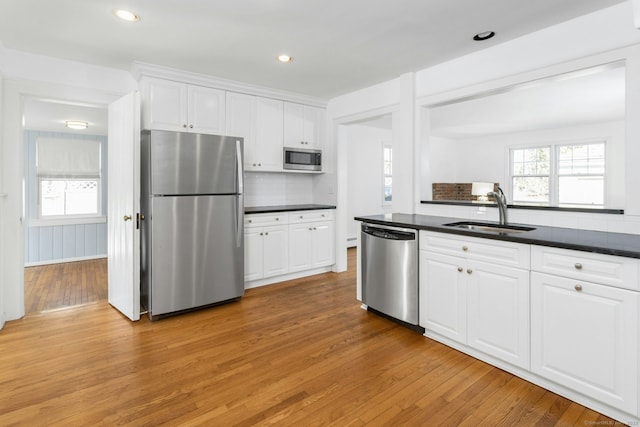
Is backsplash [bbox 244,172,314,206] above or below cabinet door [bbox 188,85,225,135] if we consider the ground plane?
below

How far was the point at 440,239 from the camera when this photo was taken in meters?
2.53

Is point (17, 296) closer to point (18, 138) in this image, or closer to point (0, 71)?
point (18, 138)

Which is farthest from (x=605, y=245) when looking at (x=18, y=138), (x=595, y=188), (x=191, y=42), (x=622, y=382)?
(x=595, y=188)

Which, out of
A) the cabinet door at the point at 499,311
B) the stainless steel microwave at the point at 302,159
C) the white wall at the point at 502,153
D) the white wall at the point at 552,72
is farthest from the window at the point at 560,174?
the cabinet door at the point at 499,311

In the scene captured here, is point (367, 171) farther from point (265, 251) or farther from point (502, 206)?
point (502, 206)

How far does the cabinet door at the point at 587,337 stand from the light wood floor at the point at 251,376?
16 cm

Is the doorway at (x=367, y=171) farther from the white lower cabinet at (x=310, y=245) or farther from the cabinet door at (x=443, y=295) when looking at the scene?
the cabinet door at (x=443, y=295)

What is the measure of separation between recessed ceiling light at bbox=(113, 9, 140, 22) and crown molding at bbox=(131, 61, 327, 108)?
33.8 inches

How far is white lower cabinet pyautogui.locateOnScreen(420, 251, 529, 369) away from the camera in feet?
6.79

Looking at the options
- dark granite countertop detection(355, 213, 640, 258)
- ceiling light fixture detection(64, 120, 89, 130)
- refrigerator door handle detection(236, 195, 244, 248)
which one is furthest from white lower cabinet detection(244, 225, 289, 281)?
ceiling light fixture detection(64, 120, 89, 130)

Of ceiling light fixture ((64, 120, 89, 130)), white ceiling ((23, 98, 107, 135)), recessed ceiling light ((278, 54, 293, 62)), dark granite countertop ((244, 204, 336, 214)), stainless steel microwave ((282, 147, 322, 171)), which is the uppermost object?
recessed ceiling light ((278, 54, 293, 62))

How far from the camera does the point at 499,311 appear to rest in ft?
7.09

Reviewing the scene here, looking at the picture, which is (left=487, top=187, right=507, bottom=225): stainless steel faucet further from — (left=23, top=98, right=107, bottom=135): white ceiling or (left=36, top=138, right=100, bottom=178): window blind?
(left=36, top=138, right=100, bottom=178): window blind

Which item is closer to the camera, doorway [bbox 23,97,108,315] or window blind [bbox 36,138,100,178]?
doorway [bbox 23,97,108,315]
